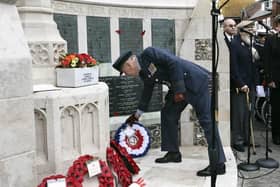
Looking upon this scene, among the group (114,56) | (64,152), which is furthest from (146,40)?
(64,152)

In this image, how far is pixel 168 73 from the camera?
4695 mm

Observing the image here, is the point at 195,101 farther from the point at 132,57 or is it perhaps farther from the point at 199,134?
the point at 199,134

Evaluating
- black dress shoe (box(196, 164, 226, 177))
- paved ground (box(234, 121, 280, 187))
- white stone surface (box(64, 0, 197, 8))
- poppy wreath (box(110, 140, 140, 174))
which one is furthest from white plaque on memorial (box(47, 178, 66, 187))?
white stone surface (box(64, 0, 197, 8))

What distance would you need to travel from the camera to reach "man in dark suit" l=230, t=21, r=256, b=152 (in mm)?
6398

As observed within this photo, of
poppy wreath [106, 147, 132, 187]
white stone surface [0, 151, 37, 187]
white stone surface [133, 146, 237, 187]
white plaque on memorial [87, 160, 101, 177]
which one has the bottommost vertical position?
white stone surface [133, 146, 237, 187]

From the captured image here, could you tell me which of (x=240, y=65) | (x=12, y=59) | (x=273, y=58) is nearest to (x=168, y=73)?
(x=12, y=59)

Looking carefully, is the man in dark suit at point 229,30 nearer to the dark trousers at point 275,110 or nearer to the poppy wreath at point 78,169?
the dark trousers at point 275,110

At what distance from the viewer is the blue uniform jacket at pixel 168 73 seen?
4551mm

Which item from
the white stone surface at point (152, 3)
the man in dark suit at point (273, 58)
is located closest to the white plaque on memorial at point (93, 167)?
the white stone surface at point (152, 3)

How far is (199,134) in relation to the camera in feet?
20.2

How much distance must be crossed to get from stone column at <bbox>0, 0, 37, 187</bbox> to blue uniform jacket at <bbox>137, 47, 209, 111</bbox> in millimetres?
1688

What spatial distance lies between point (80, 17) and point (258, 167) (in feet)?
9.66

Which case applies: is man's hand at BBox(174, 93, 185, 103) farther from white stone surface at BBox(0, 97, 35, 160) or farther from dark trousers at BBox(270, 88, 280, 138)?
dark trousers at BBox(270, 88, 280, 138)

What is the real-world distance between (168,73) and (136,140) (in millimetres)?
1134
